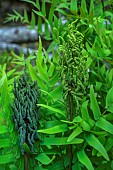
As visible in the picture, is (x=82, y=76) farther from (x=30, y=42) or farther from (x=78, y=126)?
(x=30, y=42)

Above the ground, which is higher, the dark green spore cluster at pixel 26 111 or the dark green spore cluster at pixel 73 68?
the dark green spore cluster at pixel 73 68

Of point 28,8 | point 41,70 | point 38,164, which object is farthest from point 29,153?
point 28,8

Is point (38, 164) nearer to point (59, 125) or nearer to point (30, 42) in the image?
point (59, 125)

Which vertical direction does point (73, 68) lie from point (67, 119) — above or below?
above

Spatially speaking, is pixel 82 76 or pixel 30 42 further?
pixel 30 42

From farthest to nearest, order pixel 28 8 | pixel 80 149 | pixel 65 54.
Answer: pixel 28 8 < pixel 80 149 < pixel 65 54

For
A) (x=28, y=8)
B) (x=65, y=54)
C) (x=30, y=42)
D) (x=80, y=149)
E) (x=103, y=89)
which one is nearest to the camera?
(x=65, y=54)

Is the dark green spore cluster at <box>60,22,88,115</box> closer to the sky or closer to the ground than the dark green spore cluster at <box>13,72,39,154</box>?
closer to the sky

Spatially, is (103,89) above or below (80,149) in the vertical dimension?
above
